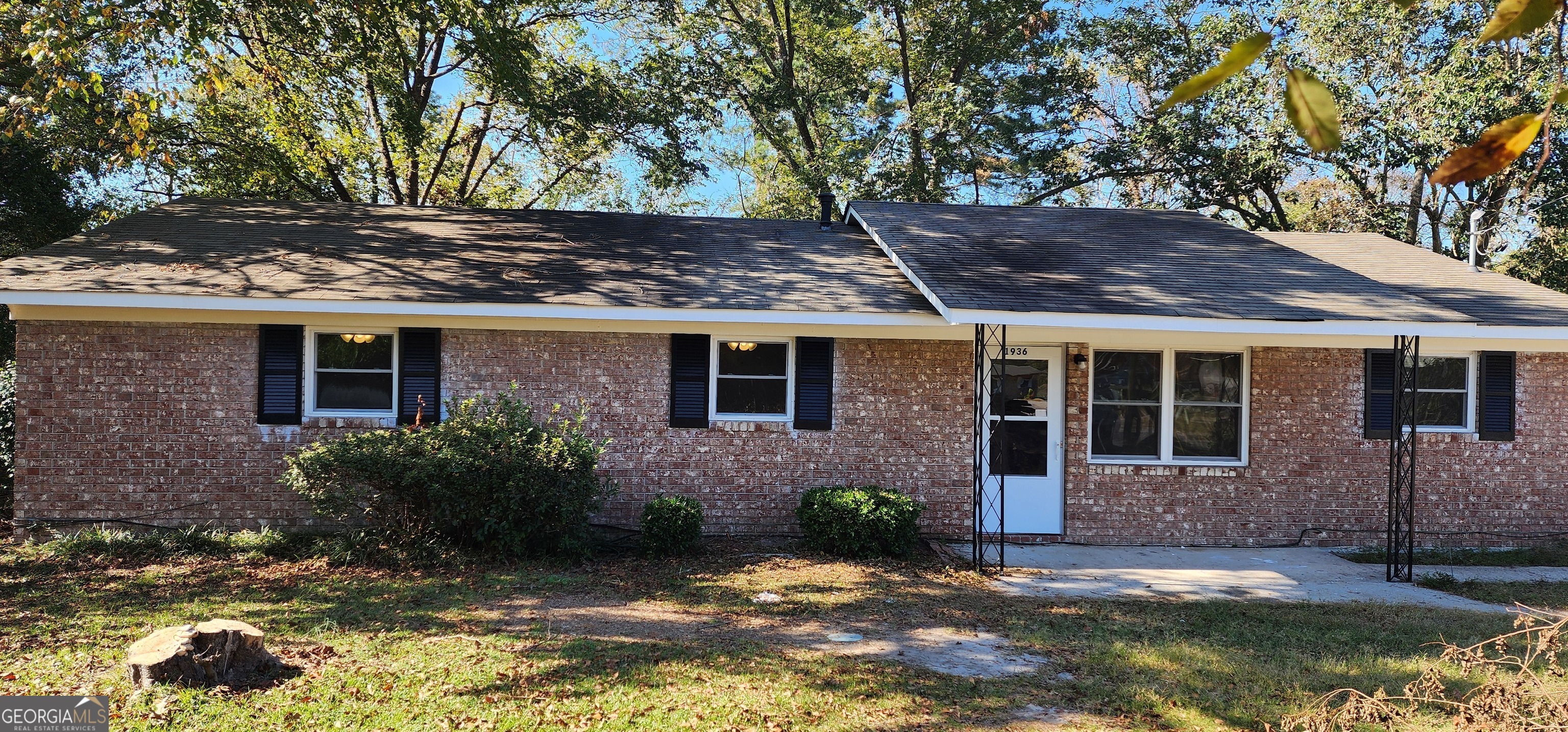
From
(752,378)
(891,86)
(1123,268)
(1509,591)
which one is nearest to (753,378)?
(752,378)

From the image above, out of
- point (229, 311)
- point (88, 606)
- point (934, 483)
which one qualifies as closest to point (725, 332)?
point (934, 483)

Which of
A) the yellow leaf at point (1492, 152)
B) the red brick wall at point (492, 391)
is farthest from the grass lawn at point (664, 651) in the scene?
the yellow leaf at point (1492, 152)

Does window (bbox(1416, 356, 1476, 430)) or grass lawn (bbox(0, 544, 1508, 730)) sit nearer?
grass lawn (bbox(0, 544, 1508, 730))

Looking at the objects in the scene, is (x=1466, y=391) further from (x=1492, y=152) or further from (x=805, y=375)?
(x=1492, y=152)

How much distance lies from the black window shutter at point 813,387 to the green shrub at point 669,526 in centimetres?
165

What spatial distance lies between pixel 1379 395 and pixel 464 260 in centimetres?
1065

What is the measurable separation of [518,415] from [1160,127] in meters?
15.0

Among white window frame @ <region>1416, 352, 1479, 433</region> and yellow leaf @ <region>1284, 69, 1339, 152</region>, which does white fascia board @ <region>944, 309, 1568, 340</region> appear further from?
yellow leaf @ <region>1284, 69, 1339, 152</region>

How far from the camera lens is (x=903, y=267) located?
376 inches

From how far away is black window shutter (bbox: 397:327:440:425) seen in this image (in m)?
9.58

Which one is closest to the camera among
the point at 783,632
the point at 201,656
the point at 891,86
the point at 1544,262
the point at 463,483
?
the point at 201,656

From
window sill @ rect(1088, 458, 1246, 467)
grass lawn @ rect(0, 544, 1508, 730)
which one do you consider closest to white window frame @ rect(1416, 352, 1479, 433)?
window sill @ rect(1088, 458, 1246, 467)

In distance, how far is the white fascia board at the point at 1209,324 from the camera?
8.00 meters

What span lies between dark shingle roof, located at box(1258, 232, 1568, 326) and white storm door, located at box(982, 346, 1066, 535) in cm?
386
